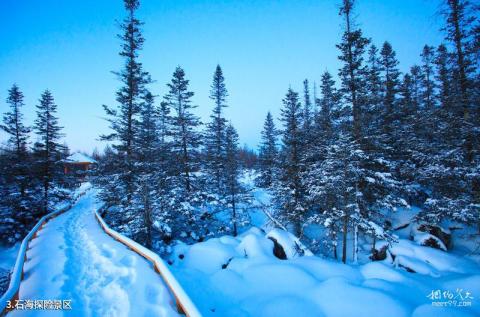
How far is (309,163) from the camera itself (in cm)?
1758

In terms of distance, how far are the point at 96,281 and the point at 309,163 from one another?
15.7m

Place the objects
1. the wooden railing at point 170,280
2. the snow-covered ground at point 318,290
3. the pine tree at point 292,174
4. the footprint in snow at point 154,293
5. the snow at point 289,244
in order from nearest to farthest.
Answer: the wooden railing at point 170,280 < the footprint in snow at point 154,293 < the snow-covered ground at point 318,290 < the snow at point 289,244 < the pine tree at point 292,174

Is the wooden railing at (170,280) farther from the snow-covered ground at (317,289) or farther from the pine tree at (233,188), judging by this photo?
the pine tree at (233,188)

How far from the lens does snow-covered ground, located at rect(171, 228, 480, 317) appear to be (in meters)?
5.52

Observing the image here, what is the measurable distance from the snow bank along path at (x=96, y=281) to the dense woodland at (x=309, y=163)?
4.77 metres

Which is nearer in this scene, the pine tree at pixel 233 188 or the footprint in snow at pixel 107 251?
the footprint in snow at pixel 107 251

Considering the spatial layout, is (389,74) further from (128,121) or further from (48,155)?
(48,155)

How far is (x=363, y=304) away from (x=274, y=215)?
1356cm

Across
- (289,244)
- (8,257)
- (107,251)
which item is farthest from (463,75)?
(8,257)

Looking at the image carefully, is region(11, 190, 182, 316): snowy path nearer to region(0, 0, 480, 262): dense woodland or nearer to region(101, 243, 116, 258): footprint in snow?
region(101, 243, 116, 258): footprint in snow

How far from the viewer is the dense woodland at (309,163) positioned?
12.5 metres

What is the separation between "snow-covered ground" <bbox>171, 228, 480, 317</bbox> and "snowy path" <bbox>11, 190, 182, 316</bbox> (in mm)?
1568

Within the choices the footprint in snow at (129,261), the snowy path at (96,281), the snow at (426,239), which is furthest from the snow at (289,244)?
the snow at (426,239)

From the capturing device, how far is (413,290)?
6.54 m
